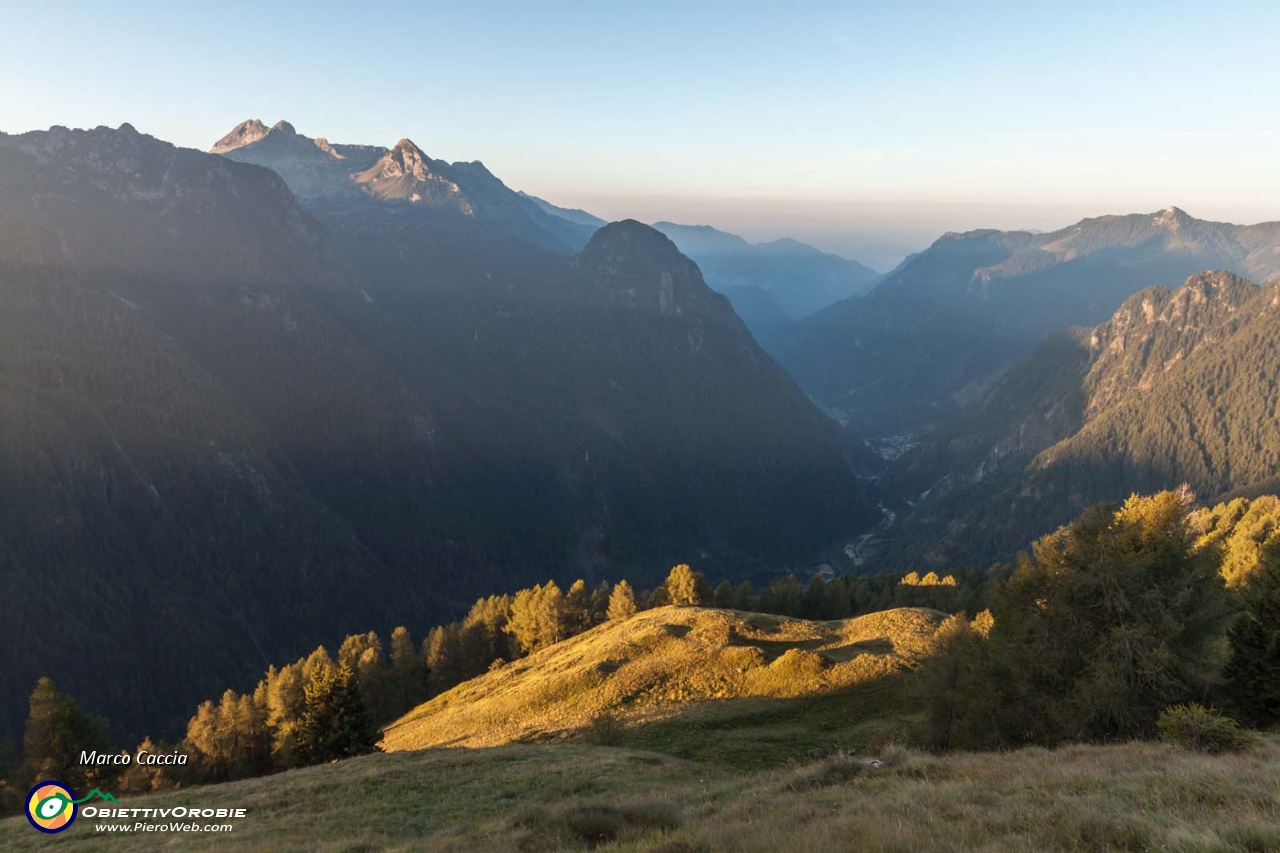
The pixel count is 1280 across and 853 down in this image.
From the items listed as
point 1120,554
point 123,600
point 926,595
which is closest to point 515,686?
point 1120,554

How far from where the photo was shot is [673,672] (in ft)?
181

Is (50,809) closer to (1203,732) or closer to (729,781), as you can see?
(729,781)

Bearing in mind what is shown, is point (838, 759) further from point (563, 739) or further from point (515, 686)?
point (515, 686)

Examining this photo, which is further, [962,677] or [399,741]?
[399,741]

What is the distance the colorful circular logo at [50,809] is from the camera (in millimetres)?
27844

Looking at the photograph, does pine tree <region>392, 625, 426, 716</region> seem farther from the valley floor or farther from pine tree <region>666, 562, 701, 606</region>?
the valley floor

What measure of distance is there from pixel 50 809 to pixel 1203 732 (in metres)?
47.4

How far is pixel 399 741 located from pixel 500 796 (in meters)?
41.8

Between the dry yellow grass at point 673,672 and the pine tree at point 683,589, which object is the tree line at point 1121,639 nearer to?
the dry yellow grass at point 673,672

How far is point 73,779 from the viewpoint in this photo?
2440 inches

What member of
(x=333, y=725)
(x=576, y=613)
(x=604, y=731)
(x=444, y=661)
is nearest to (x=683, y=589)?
(x=576, y=613)

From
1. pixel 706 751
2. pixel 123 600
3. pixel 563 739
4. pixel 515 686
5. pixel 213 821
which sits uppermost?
pixel 213 821

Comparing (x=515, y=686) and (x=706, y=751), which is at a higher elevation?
(x=706, y=751)

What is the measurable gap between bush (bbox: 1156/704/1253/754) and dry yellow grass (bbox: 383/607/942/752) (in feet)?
93.2
